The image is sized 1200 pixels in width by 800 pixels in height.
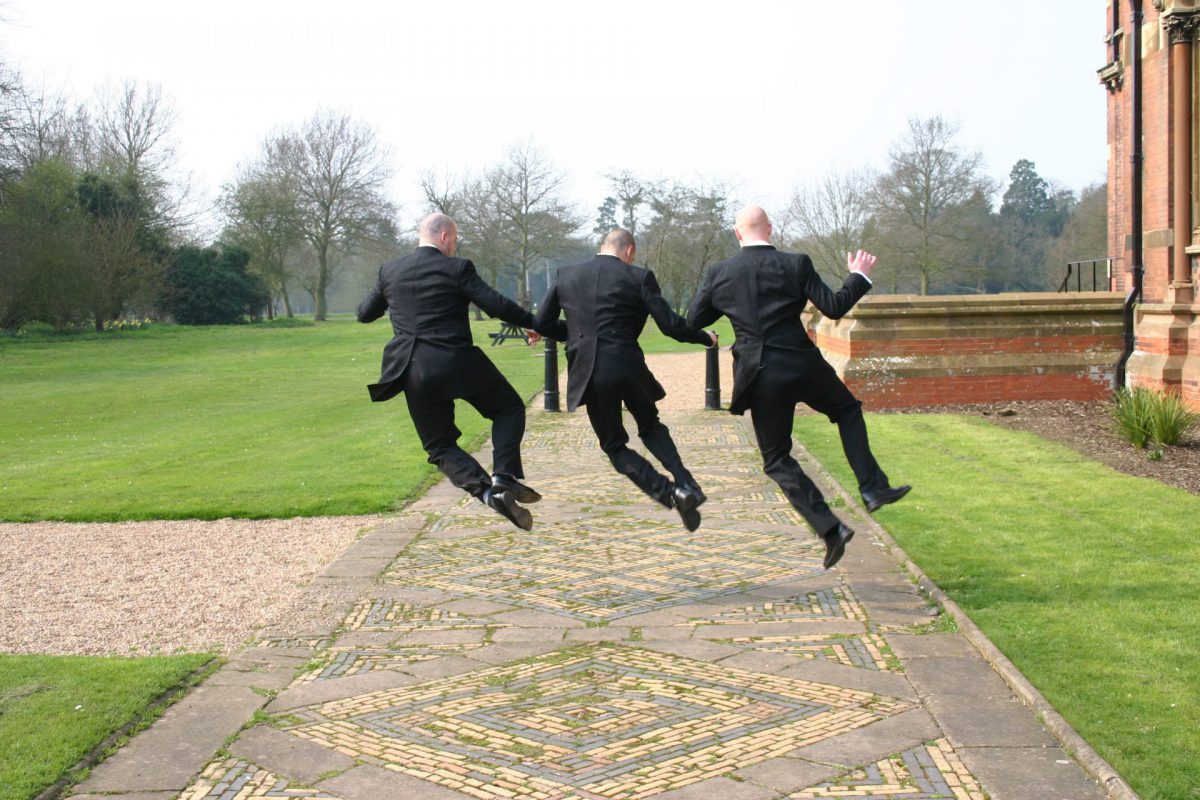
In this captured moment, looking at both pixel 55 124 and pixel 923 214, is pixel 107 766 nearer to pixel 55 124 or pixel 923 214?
pixel 923 214

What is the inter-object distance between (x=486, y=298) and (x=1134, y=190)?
1325cm

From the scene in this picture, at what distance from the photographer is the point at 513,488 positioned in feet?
23.4

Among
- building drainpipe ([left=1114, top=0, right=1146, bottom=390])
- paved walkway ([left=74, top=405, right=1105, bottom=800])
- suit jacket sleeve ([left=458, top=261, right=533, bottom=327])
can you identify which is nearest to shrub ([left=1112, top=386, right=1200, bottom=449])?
building drainpipe ([left=1114, top=0, right=1146, bottom=390])

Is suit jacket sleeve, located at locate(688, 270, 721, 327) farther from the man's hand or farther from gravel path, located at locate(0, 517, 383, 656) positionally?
gravel path, located at locate(0, 517, 383, 656)

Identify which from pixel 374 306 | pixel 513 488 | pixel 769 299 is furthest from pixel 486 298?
pixel 769 299

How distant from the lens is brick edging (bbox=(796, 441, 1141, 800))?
4113 mm

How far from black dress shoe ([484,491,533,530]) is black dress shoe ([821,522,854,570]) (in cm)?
172

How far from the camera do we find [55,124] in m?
54.6

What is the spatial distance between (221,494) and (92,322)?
37010 millimetres

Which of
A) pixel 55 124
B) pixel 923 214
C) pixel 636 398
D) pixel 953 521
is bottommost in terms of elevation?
pixel 953 521

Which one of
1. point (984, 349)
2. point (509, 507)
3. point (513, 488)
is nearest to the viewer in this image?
point (509, 507)

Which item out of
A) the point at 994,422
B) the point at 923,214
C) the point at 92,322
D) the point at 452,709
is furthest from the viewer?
the point at 923,214

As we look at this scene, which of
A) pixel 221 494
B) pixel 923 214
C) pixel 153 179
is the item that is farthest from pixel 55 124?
pixel 221 494

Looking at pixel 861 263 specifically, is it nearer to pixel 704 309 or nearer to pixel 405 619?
pixel 704 309
